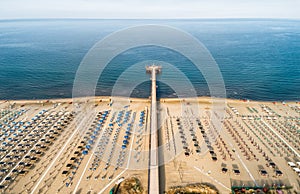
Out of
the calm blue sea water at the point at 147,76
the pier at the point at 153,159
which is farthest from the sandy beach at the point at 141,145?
the calm blue sea water at the point at 147,76

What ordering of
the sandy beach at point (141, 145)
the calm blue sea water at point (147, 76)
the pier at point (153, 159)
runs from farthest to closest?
the calm blue sea water at point (147, 76), the sandy beach at point (141, 145), the pier at point (153, 159)

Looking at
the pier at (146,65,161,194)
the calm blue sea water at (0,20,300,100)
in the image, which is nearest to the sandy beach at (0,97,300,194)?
the pier at (146,65,161,194)

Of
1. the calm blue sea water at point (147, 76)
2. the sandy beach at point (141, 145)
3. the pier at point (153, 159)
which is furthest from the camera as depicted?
the calm blue sea water at point (147, 76)

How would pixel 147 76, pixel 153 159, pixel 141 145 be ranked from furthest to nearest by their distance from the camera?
pixel 147 76, pixel 141 145, pixel 153 159

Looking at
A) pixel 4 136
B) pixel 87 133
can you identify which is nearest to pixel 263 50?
pixel 87 133

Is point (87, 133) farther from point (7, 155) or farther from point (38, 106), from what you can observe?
point (38, 106)

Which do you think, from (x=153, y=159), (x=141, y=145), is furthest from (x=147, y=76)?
(x=153, y=159)

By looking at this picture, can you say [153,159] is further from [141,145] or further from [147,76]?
[147,76]

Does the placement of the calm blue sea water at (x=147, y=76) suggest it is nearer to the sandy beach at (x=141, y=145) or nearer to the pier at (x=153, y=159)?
the sandy beach at (x=141, y=145)

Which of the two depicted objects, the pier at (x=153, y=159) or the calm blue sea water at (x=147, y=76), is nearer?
the pier at (x=153, y=159)
